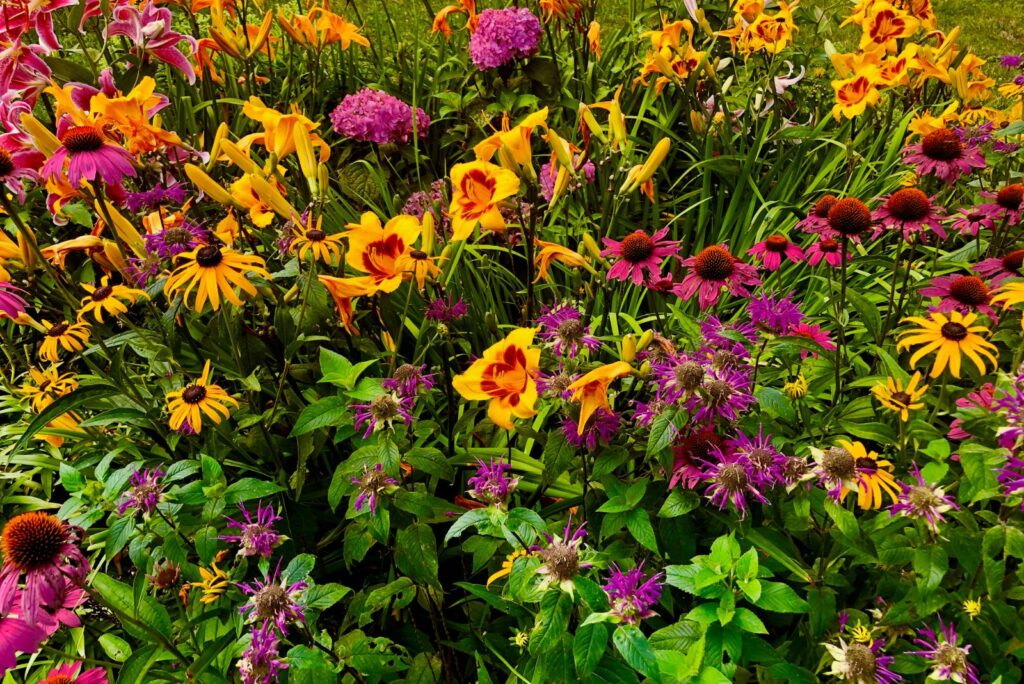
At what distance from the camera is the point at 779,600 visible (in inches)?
39.9

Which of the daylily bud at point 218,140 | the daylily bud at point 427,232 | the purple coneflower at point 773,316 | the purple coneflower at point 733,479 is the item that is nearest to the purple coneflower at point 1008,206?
the purple coneflower at point 773,316

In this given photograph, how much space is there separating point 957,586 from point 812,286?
44.3 inches

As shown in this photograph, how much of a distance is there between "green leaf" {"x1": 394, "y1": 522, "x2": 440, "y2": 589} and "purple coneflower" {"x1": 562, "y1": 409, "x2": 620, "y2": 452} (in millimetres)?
282

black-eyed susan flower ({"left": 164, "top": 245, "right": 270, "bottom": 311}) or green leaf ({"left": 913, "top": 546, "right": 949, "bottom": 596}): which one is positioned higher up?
black-eyed susan flower ({"left": 164, "top": 245, "right": 270, "bottom": 311})

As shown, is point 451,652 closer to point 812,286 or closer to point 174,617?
point 174,617

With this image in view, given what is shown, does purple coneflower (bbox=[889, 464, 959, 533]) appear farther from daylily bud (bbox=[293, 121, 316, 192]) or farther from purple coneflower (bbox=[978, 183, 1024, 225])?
daylily bud (bbox=[293, 121, 316, 192])

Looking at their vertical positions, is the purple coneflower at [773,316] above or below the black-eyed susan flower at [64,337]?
above

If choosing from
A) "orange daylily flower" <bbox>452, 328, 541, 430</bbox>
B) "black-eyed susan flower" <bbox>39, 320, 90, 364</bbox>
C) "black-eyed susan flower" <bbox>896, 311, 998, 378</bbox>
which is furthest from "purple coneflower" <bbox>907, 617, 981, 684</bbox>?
"black-eyed susan flower" <bbox>39, 320, 90, 364</bbox>

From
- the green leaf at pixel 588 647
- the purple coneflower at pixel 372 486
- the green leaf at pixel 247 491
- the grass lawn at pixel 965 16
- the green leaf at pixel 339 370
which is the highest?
the green leaf at pixel 339 370

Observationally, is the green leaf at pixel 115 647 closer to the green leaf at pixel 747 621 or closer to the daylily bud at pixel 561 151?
the green leaf at pixel 747 621

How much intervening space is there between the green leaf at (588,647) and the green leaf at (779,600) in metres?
0.22

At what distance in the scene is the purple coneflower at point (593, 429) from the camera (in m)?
1.20

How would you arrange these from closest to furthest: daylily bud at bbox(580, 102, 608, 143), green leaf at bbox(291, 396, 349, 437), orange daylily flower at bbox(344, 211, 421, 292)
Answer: green leaf at bbox(291, 396, 349, 437) → orange daylily flower at bbox(344, 211, 421, 292) → daylily bud at bbox(580, 102, 608, 143)

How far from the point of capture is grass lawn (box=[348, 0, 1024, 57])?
16.4 ft
